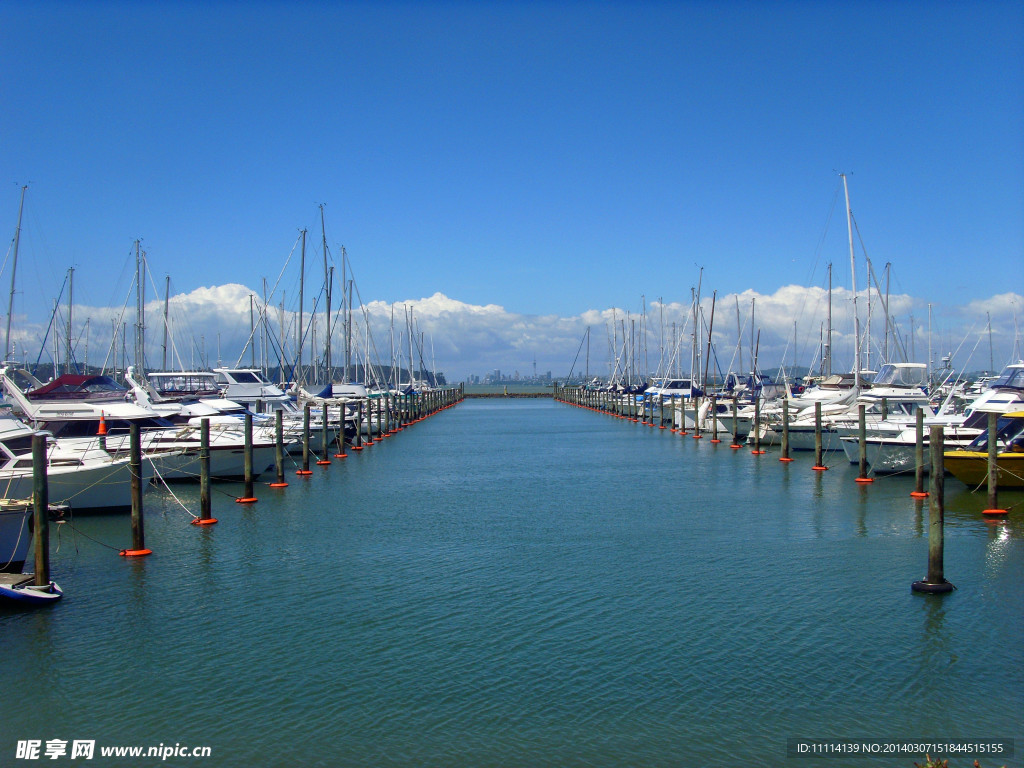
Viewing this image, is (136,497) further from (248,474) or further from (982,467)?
(982,467)

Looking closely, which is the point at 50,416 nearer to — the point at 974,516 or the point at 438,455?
the point at 438,455

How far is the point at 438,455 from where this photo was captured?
48562mm

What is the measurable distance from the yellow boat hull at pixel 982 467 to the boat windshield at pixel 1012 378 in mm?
4408

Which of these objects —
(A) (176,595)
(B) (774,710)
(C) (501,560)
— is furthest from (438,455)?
(B) (774,710)

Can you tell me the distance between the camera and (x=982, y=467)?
1070 inches

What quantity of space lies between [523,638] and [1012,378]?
2406 cm

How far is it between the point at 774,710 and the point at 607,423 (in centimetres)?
Result: 6831

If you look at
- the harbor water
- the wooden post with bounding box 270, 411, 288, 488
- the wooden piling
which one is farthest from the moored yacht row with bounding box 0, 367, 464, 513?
the wooden piling

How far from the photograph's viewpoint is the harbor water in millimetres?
11273

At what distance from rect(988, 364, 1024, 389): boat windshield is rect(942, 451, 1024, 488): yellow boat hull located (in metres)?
4.41

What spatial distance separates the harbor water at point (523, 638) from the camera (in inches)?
444

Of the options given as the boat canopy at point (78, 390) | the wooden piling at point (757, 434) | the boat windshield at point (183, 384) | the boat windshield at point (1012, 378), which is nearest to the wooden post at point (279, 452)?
the boat canopy at point (78, 390)

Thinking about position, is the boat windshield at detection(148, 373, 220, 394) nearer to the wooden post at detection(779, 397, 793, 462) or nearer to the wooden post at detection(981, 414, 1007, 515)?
the wooden post at detection(779, 397, 793, 462)

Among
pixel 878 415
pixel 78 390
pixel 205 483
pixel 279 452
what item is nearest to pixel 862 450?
pixel 878 415
